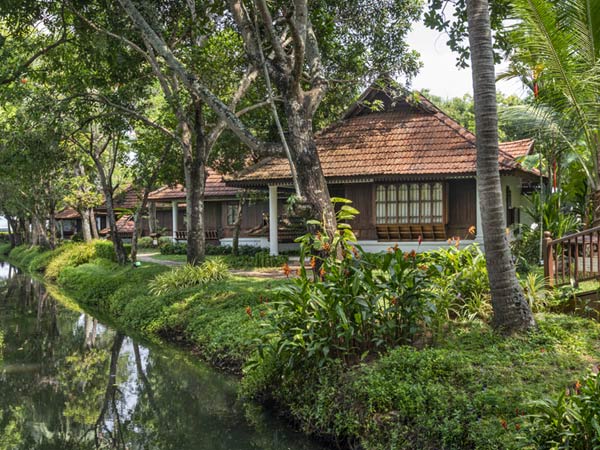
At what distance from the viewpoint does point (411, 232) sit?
1778 cm

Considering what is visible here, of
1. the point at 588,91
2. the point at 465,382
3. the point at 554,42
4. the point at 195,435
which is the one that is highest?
the point at 554,42

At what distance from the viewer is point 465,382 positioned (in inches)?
231

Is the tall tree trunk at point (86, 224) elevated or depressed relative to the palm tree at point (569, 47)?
depressed

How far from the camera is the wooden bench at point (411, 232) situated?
17516mm

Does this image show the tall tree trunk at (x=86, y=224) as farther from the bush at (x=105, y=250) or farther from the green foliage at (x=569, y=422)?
the green foliage at (x=569, y=422)

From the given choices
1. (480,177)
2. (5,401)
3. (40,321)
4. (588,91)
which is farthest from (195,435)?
(40,321)

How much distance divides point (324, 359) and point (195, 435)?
196cm

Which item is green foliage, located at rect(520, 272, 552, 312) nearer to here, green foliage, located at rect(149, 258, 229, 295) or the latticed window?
green foliage, located at rect(149, 258, 229, 295)

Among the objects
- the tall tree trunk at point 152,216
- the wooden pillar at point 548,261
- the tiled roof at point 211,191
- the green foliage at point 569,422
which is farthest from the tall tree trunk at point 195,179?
the tall tree trunk at point 152,216

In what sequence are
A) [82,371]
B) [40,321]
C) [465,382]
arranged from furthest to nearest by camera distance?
[40,321] < [82,371] < [465,382]

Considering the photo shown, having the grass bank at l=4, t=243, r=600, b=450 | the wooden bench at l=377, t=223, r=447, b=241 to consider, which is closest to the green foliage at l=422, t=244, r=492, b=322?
the grass bank at l=4, t=243, r=600, b=450

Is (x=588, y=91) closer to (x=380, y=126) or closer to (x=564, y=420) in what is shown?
(x=564, y=420)

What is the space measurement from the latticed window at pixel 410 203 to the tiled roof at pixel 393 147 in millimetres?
1010

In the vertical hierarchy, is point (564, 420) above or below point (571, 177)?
below
